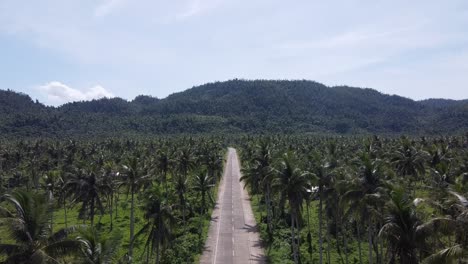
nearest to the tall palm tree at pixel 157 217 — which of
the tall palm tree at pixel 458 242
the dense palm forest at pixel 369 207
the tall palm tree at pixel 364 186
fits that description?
the dense palm forest at pixel 369 207

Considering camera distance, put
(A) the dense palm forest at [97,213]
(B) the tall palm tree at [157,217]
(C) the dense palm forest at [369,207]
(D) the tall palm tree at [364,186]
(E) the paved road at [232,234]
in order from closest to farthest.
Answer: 1. (A) the dense palm forest at [97,213]
2. (C) the dense palm forest at [369,207]
3. (D) the tall palm tree at [364,186]
4. (B) the tall palm tree at [157,217]
5. (E) the paved road at [232,234]

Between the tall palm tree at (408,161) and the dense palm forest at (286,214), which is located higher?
the tall palm tree at (408,161)


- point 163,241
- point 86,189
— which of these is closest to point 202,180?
point 86,189

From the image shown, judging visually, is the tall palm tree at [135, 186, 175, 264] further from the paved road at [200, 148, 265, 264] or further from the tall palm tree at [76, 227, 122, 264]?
the tall palm tree at [76, 227, 122, 264]

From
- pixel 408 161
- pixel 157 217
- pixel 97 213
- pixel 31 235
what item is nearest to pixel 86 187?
pixel 157 217

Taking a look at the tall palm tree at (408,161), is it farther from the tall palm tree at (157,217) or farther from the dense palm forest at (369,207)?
the tall palm tree at (157,217)

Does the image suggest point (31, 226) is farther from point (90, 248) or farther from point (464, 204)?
point (464, 204)

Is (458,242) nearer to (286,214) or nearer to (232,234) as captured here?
(232,234)
